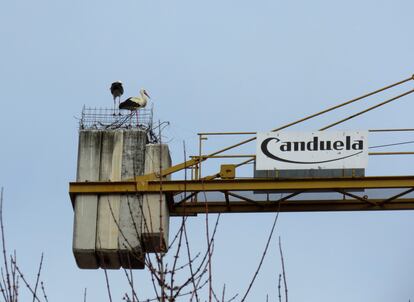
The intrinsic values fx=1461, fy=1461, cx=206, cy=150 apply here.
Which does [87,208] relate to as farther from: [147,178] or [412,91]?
[412,91]

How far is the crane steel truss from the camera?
31.4m

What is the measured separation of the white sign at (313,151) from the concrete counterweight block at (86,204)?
379cm

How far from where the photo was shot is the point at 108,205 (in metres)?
32.1

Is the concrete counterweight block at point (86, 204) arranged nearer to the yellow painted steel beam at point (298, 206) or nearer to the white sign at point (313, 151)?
the yellow painted steel beam at point (298, 206)

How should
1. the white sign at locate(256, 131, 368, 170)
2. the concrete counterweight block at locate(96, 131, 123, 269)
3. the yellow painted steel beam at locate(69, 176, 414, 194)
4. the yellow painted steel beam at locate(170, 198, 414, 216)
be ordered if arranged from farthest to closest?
the yellow painted steel beam at locate(170, 198, 414, 216) < the concrete counterweight block at locate(96, 131, 123, 269) < the white sign at locate(256, 131, 368, 170) < the yellow painted steel beam at locate(69, 176, 414, 194)

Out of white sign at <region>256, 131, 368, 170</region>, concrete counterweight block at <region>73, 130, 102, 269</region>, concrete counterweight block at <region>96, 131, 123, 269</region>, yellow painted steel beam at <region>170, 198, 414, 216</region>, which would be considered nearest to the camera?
white sign at <region>256, 131, 368, 170</region>

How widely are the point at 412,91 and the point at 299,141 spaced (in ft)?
16.6

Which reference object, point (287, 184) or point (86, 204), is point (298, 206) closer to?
point (287, 184)

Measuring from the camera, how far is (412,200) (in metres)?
32.1

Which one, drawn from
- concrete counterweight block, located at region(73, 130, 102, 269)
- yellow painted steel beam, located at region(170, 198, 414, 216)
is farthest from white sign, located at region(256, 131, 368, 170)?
concrete counterweight block, located at region(73, 130, 102, 269)

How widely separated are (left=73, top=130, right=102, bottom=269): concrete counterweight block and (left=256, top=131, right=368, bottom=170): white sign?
379 centimetres

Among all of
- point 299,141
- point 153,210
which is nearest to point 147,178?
point 153,210

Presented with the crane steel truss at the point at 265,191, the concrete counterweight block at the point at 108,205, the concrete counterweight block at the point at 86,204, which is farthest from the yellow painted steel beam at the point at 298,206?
the concrete counterweight block at the point at 86,204

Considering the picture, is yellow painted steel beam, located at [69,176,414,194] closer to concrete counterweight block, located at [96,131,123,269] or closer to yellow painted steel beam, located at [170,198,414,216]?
yellow painted steel beam, located at [170,198,414,216]
